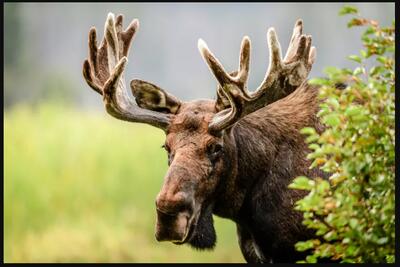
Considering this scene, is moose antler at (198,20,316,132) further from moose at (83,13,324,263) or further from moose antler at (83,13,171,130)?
moose antler at (83,13,171,130)

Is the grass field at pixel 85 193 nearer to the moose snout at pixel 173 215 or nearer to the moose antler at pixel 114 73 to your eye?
the moose antler at pixel 114 73

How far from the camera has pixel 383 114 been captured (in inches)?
195

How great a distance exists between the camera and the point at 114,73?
6.18 meters

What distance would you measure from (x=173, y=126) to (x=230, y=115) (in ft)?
1.16

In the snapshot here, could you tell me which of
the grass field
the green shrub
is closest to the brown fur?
the green shrub

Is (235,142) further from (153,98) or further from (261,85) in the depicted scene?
(153,98)

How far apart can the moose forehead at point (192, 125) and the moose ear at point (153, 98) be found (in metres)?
0.11

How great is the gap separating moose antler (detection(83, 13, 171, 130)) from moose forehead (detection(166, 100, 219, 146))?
0.09 metres

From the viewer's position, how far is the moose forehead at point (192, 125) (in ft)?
20.1

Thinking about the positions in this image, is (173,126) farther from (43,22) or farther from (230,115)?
(43,22)

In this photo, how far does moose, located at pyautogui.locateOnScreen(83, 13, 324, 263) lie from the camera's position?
19.6 feet

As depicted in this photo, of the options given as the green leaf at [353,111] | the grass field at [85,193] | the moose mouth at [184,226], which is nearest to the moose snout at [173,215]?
the moose mouth at [184,226]

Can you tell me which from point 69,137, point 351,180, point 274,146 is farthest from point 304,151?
point 69,137

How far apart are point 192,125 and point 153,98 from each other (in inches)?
18.3
